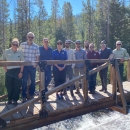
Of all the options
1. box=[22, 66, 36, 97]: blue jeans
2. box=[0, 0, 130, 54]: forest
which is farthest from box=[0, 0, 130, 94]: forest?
box=[22, 66, 36, 97]: blue jeans

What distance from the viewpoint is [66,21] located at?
43.8 meters

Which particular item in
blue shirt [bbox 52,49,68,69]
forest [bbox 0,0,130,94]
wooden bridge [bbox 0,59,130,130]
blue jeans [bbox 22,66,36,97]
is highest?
forest [bbox 0,0,130,94]

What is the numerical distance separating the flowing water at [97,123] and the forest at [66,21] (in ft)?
15.9

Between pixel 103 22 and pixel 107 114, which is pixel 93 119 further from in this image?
pixel 103 22

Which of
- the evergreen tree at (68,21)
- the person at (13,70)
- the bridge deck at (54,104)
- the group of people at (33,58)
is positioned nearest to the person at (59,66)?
the group of people at (33,58)

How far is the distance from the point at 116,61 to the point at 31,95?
286 centimetres

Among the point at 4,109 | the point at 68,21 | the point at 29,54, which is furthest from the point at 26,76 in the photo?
the point at 68,21

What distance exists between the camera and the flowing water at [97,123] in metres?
7.23

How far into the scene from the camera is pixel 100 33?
29.3m

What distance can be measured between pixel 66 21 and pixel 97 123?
3836 centimetres

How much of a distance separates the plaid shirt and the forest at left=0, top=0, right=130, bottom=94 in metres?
6.31

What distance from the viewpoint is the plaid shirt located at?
5.18 metres

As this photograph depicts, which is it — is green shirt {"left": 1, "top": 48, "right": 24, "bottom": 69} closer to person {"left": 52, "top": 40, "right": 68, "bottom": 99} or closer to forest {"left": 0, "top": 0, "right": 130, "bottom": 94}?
person {"left": 52, "top": 40, "right": 68, "bottom": 99}

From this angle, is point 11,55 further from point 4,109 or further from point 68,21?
point 68,21
